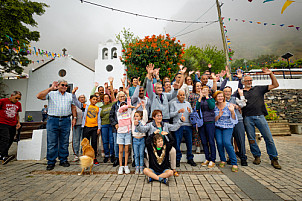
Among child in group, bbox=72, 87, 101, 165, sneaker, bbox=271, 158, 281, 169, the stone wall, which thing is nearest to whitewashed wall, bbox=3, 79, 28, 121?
child in group, bbox=72, 87, 101, 165

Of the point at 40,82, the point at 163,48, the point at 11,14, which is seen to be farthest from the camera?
the point at 40,82

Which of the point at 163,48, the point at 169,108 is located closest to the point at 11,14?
the point at 163,48

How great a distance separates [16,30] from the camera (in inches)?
489

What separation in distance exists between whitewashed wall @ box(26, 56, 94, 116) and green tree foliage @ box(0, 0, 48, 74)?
368cm

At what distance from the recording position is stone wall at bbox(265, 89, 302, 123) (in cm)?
1145

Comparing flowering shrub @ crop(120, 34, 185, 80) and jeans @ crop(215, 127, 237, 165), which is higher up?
flowering shrub @ crop(120, 34, 185, 80)

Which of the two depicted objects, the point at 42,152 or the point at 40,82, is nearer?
the point at 42,152

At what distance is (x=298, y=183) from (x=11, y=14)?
19.3 metres

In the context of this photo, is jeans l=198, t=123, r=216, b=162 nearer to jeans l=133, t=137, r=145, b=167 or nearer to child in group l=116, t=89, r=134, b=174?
jeans l=133, t=137, r=145, b=167

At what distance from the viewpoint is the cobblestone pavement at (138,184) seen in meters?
2.59

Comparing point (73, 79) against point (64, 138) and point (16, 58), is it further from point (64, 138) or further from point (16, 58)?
point (64, 138)

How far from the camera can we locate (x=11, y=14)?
12195mm

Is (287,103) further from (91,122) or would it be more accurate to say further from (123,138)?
(91,122)

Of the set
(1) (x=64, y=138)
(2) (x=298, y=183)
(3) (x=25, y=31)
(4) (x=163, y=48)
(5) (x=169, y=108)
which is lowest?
(2) (x=298, y=183)
